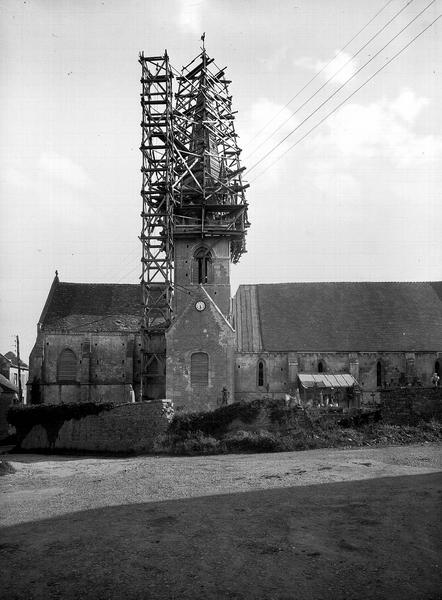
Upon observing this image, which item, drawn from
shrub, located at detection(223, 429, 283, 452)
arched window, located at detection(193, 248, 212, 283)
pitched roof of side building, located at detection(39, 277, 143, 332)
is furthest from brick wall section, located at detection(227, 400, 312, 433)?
pitched roof of side building, located at detection(39, 277, 143, 332)

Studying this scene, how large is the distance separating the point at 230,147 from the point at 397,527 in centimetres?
3434

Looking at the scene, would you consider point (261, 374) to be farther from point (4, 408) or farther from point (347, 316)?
point (4, 408)

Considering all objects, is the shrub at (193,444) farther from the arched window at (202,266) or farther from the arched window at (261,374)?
the arched window at (202,266)

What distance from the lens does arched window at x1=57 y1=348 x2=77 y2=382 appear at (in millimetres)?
39375

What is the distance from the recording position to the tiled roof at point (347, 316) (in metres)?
37.1

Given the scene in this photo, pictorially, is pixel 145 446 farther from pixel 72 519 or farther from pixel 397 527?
pixel 397 527

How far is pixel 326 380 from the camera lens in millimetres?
34688

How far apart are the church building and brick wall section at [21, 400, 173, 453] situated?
18.5 feet

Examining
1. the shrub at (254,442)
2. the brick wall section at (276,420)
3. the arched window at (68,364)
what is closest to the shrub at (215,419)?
the brick wall section at (276,420)

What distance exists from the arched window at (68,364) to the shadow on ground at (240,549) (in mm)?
26350

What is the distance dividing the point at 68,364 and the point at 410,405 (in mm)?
23550

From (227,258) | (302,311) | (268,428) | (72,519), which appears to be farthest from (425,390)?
(72,519)

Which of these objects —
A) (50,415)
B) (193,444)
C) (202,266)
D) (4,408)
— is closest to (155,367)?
(202,266)

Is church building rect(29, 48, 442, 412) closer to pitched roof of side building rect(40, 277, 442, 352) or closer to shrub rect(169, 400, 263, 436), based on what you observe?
pitched roof of side building rect(40, 277, 442, 352)
